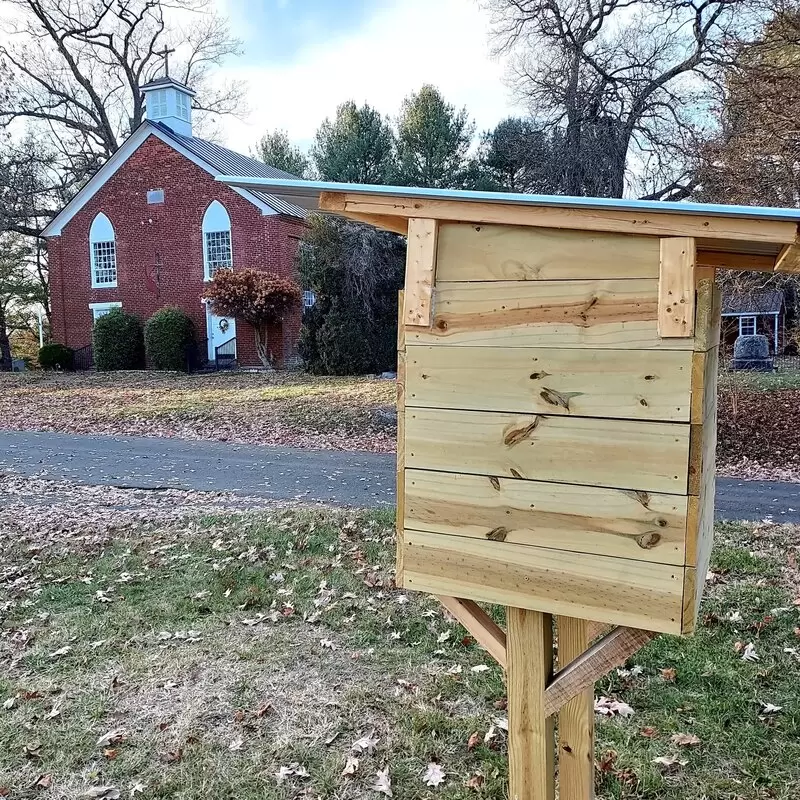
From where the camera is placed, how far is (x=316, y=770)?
312 cm

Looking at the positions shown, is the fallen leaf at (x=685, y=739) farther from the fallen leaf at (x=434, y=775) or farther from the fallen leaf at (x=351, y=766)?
the fallen leaf at (x=351, y=766)

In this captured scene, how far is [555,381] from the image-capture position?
185cm

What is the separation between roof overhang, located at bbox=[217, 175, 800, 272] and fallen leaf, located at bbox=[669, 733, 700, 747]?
7.14 ft

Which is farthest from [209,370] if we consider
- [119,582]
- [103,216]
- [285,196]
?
[285,196]

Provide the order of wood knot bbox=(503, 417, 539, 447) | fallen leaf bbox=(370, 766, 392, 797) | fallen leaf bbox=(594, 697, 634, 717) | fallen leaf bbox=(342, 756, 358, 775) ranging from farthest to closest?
1. fallen leaf bbox=(594, 697, 634, 717)
2. fallen leaf bbox=(342, 756, 358, 775)
3. fallen leaf bbox=(370, 766, 392, 797)
4. wood knot bbox=(503, 417, 539, 447)

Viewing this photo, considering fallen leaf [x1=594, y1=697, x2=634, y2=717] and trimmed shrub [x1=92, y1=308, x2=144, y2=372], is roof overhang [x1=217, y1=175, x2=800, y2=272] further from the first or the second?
trimmed shrub [x1=92, y1=308, x2=144, y2=372]

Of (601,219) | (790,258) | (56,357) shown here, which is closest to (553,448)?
(601,219)

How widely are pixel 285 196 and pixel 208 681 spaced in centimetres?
280

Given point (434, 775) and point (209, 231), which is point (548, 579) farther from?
point (209, 231)

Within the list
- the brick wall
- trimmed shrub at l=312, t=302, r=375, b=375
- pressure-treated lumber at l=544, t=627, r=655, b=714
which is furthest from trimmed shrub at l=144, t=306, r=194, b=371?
pressure-treated lumber at l=544, t=627, r=655, b=714

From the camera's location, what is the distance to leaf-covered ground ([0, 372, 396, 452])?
11.9 meters

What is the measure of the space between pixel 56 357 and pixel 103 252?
422cm

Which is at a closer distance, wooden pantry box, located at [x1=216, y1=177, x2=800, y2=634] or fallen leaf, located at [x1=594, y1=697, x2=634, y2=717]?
Result: wooden pantry box, located at [x1=216, y1=177, x2=800, y2=634]

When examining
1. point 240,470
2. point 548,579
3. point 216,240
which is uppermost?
point 216,240
